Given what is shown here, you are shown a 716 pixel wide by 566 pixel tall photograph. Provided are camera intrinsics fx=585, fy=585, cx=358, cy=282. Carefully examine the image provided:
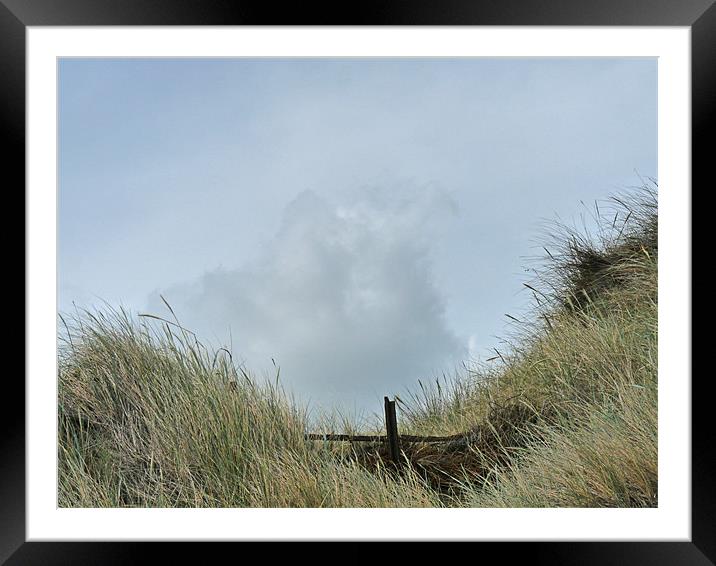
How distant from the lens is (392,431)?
8.39 ft

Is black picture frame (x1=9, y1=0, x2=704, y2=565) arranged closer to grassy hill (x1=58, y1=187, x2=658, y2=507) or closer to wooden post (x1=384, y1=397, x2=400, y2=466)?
grassy hill (x1=58, y1=187, x2=658, y2=507)

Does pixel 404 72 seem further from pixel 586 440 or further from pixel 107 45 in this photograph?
pixel 586 440

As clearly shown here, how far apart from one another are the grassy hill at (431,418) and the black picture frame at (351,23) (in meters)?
0.35

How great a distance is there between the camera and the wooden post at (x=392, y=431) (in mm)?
2514

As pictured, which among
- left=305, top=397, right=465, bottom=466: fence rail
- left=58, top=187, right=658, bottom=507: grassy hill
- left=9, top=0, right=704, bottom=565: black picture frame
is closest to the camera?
left=9, top=0, right=704, bottom=565: black picture frame

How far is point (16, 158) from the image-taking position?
184 centimetres

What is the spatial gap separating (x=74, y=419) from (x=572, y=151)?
97.4 inches

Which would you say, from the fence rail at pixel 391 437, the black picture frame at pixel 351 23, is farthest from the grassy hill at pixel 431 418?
the black picture frame at pixel 351 23

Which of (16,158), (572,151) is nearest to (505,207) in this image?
(572,151)

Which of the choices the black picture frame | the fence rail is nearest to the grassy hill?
the fence rail

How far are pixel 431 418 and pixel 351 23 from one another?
167cm

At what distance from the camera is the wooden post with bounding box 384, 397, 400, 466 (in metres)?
2.51

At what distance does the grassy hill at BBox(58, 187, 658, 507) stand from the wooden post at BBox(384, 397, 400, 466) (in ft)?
0.14

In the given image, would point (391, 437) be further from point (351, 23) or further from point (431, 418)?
point (351, 23)
